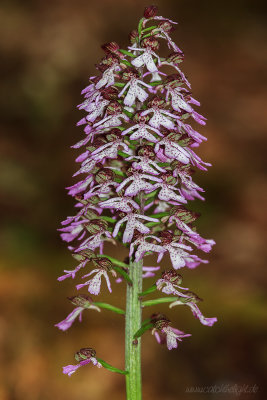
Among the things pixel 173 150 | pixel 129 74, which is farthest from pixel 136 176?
pixel 129 74

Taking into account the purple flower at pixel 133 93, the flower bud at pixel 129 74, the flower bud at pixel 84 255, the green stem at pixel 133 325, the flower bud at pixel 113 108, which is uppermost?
the flower bud at pixel 129 74

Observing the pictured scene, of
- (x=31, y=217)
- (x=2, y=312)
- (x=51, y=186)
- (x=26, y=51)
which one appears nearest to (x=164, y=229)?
(x=2, y=312)

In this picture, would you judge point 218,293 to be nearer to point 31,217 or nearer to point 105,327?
point 105,327

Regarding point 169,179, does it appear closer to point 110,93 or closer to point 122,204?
Answer: point 122,204

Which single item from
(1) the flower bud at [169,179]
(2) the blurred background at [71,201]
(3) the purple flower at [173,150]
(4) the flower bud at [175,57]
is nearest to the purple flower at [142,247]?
(1) the flower bud at [169,179]

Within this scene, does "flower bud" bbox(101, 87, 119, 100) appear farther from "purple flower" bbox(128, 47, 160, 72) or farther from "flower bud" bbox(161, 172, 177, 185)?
"flower bud" bbox(161, 172, 177, 185)

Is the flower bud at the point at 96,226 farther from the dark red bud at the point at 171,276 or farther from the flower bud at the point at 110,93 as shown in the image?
the flower bud at the point at 110,93

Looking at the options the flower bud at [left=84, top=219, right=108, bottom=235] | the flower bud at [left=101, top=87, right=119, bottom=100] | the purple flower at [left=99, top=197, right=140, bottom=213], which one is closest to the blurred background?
the flower bud at [left=84, top=219, right=108, bottom=235]
